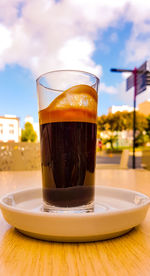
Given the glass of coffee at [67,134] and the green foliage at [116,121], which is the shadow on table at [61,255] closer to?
the glass of coffee at [67,134]

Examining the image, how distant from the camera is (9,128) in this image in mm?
17562

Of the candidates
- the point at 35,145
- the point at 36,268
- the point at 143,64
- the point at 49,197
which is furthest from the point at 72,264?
the point at 143,64

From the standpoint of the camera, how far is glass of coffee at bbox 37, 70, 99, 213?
297 mm

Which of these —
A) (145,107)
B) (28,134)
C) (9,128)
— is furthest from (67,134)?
(9,128)

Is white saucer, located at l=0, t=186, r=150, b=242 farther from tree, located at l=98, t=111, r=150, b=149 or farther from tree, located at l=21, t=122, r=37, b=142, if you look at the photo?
tree, located at l=21, t=122, r=37, b=142

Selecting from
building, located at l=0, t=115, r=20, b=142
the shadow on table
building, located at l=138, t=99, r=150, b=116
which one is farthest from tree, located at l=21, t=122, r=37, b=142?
the shadow on table

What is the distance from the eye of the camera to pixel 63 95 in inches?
11.8

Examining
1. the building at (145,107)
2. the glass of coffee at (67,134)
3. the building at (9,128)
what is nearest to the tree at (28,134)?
the building at (9,128)

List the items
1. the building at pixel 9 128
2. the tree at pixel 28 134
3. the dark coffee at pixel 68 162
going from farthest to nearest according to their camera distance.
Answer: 1. the building at pixel 9 128
2. the tree at pixel 28 134
3. the dark coffee at pixel 68 162

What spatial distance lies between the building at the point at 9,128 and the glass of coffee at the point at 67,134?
17.7 m

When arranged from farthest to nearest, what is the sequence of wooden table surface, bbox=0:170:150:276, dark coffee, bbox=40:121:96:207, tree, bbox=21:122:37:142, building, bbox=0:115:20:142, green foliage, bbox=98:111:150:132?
building, bbox=0:115:20:142 < tree, bbox=21:122:37:142 < green foliage, bbox=98:111:150:132 < dark coffee, bbox=40:121:96:207 < wooden table surface, bbox=0:170:150:276

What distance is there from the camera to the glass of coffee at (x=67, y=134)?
0.98 ft

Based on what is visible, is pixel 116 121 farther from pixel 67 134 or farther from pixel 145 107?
pixel 67 134

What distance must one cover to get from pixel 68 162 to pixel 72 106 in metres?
0.08
